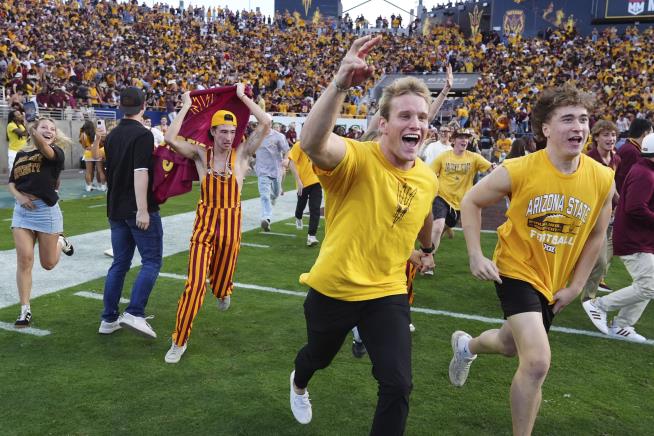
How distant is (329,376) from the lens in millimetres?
4211

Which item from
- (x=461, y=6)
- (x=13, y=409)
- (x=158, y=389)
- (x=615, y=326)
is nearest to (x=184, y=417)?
(x=158, y=389)

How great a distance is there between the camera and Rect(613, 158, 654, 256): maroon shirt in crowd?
4.82 metres

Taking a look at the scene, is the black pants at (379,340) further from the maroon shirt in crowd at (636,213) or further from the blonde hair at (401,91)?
the maroon shirt in crowd at (636,213)

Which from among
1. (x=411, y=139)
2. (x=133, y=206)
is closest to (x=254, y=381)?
(x=133, y=206)

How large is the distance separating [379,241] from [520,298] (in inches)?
36.4

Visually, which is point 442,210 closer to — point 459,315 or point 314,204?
point 459,315

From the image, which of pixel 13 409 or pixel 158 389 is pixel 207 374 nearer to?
pixel 158 389

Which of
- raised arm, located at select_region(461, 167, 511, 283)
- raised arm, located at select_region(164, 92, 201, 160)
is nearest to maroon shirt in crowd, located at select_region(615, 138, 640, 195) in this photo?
raised arm, located at select_region(461, 167, 511, 283)

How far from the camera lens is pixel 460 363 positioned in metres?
3.96

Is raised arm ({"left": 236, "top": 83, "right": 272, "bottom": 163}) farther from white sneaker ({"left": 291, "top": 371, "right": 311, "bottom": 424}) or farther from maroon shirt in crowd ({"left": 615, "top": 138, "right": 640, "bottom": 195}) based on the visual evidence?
maroon shirt in crowd ({"left": 615, "top": 138, "right": 640, "bottom": 195})

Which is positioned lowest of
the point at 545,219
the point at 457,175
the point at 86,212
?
the point at 86,212

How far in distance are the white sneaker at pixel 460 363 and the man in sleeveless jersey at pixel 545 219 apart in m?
0.67

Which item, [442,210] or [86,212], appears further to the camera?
[86,212]

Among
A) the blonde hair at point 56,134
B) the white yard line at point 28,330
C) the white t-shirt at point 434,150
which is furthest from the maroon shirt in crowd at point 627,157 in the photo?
the white yard line at point 28,330
